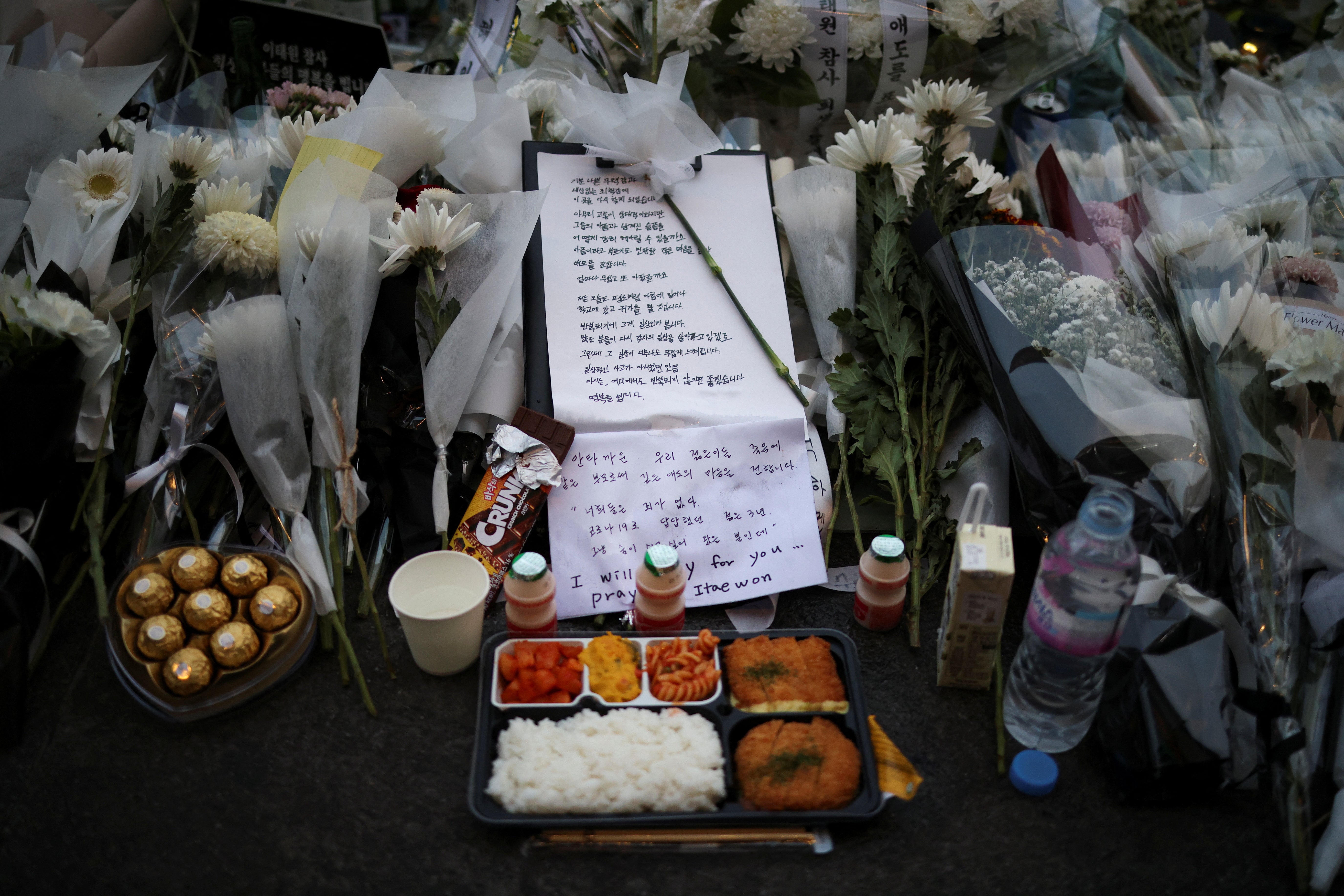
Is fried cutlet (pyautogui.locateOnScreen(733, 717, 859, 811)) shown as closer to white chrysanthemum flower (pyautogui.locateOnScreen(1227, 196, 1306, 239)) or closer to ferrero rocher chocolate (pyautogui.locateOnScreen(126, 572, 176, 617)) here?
ferrero rocher chocolate (pyautogui.locateOnScreen(126, 572, 176, 617))

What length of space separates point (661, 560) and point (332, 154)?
89 cm

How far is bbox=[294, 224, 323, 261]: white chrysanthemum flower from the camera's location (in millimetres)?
1398

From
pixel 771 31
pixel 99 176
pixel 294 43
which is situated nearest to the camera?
pixel 99 176

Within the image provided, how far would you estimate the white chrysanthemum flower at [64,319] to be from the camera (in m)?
1.22

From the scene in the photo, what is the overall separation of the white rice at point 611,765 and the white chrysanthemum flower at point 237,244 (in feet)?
2.80

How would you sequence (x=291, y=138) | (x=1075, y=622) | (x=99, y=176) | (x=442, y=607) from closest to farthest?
(x=1075, y=622), (x=442, y=607), (x=99, y=176), (x=291, y=138)

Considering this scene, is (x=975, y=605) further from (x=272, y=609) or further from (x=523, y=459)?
(x=272, y=609)

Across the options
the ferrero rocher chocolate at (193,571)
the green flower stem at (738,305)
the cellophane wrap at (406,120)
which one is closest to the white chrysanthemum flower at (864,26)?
the green flower stem at (738,305)

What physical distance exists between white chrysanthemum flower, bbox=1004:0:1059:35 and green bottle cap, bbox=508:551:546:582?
5.12 ft

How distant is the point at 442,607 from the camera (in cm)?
126

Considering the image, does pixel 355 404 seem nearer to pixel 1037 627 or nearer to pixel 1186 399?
pixel 1037 627

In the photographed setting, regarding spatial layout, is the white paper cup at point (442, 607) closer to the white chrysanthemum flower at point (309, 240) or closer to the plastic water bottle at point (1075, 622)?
the white chrysanthemum flower at point (309, 240)

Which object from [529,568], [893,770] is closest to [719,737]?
[893,770]

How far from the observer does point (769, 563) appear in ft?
4.59
